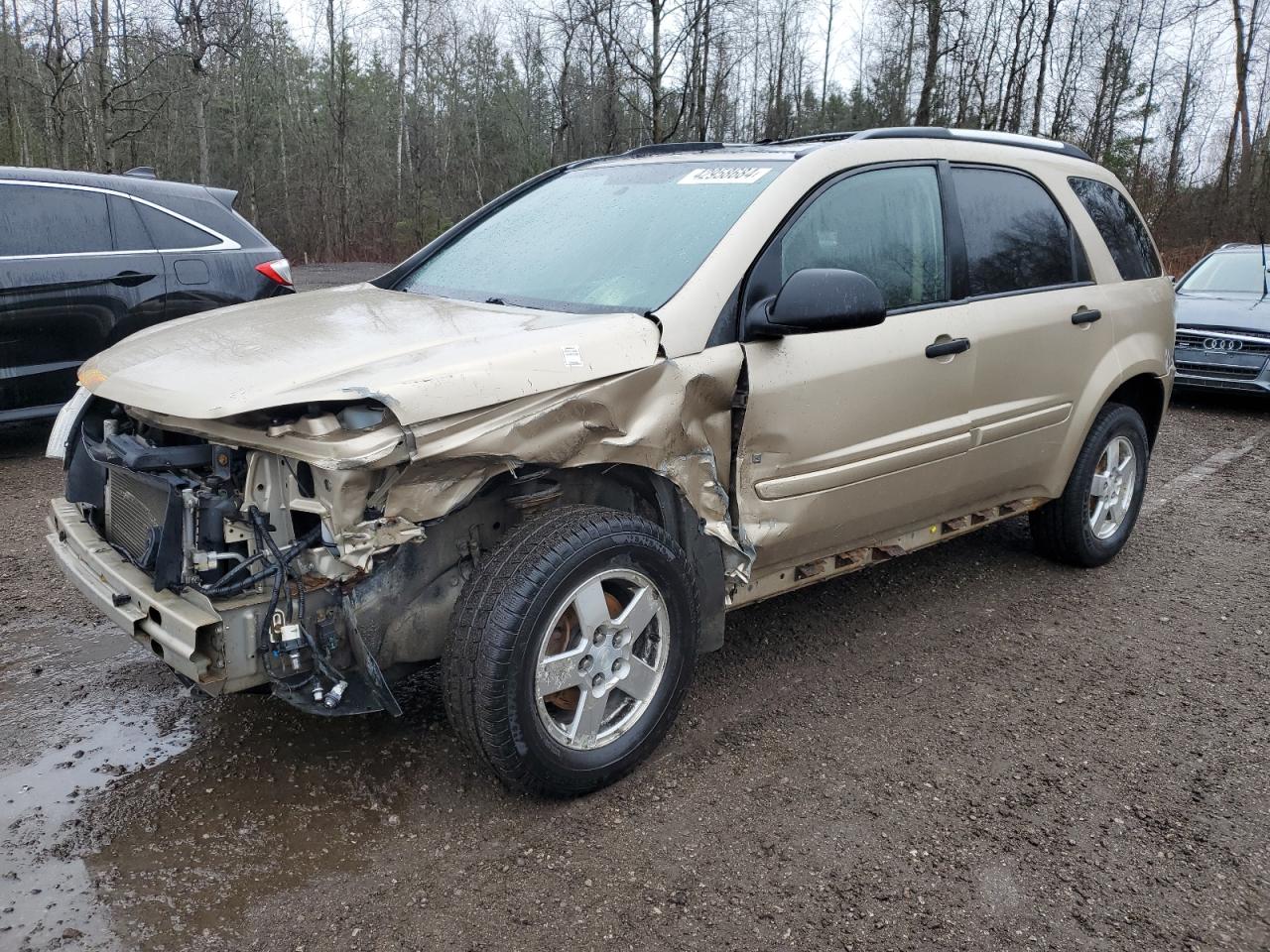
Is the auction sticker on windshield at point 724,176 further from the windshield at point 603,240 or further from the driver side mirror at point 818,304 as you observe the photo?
the driver side mirror at point 818,304

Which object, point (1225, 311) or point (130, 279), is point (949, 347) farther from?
point (1225, 311)

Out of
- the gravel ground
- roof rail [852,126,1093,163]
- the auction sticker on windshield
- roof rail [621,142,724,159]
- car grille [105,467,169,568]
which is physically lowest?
the gravel ground

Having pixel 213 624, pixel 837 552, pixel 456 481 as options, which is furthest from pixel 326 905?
pixel 837 552

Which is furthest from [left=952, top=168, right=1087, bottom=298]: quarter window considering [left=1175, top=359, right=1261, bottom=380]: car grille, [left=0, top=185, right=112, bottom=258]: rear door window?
[left=1175, top=359, right=1261, bottom=380]: car grille

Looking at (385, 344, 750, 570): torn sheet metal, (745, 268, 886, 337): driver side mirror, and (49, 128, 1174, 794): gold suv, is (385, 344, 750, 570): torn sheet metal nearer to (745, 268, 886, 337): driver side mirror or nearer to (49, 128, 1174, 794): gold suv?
(49, 128, 1174, 794): gold suv

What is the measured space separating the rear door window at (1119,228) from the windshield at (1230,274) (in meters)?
6.50

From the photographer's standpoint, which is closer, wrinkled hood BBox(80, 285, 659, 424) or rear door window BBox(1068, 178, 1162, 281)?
wrinkled hood BBox(80, 285, 659, 424)

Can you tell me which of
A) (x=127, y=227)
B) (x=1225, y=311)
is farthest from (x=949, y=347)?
(x=1225, y=311)

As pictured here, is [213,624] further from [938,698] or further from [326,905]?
[938,698]

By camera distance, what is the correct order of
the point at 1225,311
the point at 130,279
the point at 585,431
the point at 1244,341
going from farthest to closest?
the point at 1225,311 < the point at 1244,341 < the point at 130,279 < the point at 585,431

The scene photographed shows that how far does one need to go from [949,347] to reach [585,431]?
1640mm

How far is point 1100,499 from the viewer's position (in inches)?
190

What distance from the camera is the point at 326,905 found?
2.45m

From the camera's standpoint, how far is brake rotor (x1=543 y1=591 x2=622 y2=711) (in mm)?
2826
